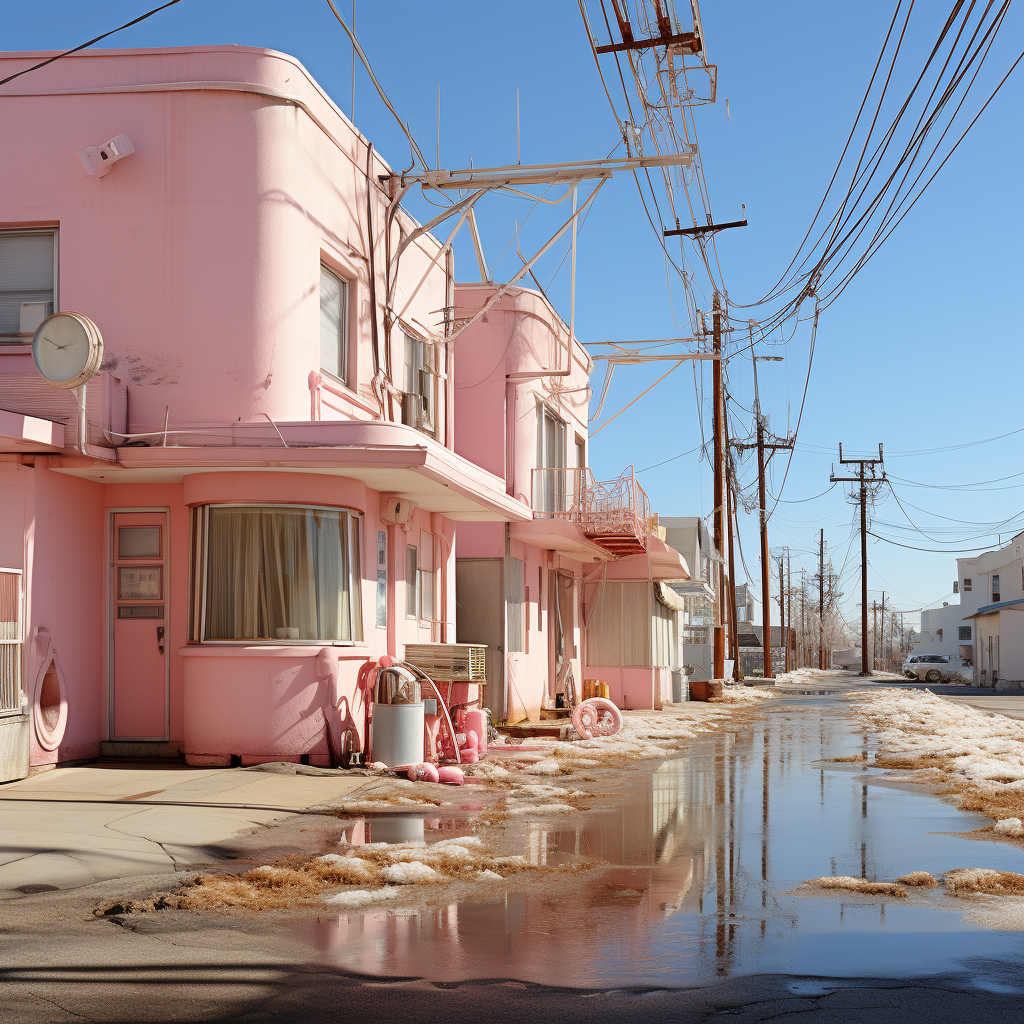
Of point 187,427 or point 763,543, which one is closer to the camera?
point 187,427

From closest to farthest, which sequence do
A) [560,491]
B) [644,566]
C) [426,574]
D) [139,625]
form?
[139,625], [426,574], [560,491], [644,566]

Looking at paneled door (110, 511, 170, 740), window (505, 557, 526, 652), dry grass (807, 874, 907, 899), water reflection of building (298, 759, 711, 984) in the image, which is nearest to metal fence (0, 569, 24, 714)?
paneled door (110, 511, 170, 740)

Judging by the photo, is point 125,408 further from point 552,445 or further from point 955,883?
point 552,445

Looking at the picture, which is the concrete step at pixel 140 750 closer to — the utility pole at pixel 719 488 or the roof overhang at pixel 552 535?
the roof overhang at pixel 552 535

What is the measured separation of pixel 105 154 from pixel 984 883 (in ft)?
37.8

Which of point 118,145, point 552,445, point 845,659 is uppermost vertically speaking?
point 118,145

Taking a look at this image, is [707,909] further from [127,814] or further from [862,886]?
[127,814]

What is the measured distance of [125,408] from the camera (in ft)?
43.6

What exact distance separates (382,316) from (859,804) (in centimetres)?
910

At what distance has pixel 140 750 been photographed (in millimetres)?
13859

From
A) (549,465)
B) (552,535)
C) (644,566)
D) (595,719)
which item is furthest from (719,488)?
(595,719)

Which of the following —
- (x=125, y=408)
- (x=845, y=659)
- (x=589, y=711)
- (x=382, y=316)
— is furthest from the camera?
(x=845, y=659)

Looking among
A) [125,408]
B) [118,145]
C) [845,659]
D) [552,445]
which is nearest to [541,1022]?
[125,408]

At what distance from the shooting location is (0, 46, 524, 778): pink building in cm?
1295
